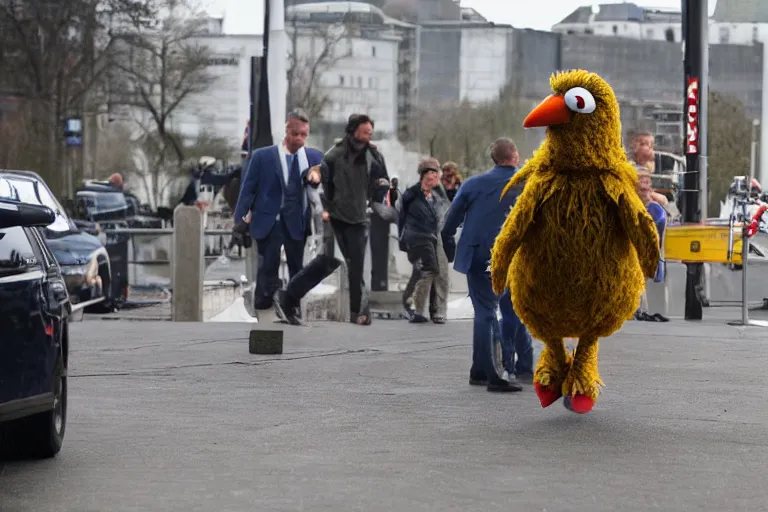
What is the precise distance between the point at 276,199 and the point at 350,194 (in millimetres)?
701

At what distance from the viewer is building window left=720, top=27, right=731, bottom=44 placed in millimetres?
18203

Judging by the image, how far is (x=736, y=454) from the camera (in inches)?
337

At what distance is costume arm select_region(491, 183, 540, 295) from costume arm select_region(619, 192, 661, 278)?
0.48 m

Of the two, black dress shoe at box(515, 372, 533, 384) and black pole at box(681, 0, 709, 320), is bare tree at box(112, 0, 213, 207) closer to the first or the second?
black pole at box(681, 0, 709, 320)

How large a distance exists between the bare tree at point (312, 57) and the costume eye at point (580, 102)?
334 inches

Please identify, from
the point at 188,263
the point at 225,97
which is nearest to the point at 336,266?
the point at 188,263

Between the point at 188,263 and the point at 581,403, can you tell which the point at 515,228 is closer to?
the point at 581,403

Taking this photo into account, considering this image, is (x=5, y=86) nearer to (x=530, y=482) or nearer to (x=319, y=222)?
(x=319, y=222)

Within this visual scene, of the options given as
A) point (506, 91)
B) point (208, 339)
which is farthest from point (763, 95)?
point (208, 339)

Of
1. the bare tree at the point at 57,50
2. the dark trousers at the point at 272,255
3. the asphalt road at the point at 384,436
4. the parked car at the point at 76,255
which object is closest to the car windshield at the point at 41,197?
the parked car at the point at 76,255

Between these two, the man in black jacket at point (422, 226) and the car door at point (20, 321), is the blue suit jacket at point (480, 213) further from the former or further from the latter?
the man in black jacket at point (422, 226)

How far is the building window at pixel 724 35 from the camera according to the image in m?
18.2

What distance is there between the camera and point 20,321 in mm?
7527

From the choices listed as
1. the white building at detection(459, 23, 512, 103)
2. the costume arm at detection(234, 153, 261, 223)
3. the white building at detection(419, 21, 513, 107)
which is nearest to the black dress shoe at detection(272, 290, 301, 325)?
the costume arm at detection(234, 153, 261, 223)
